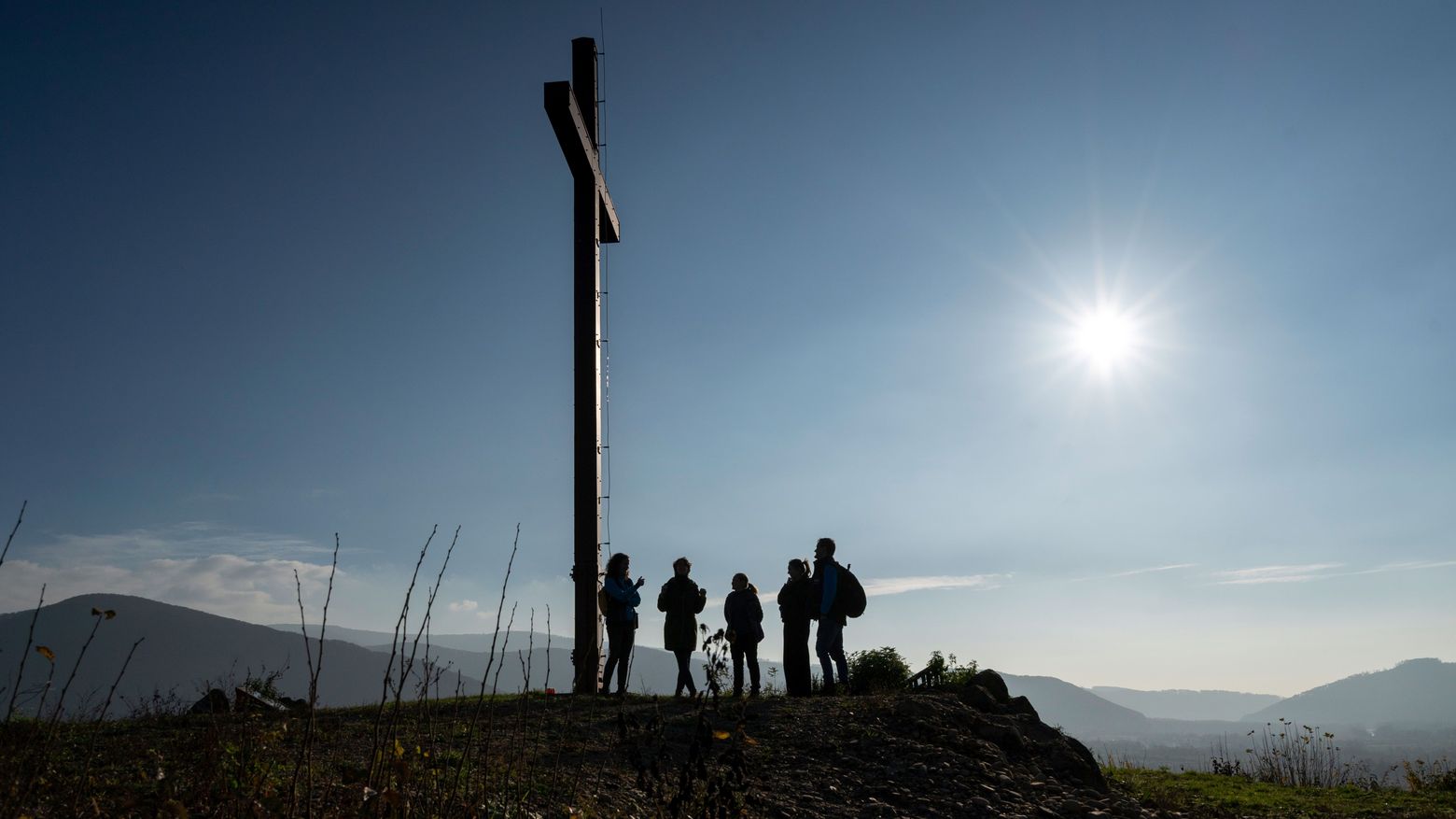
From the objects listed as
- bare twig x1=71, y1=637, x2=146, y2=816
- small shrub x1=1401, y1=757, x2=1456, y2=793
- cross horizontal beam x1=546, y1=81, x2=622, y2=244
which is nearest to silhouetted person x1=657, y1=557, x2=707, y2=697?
cross horizontal beam x1=546, y1=81, x2=622, y2=244

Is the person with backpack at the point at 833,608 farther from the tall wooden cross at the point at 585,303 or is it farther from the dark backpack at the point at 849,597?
the tall wooden cross at the point at 585,303

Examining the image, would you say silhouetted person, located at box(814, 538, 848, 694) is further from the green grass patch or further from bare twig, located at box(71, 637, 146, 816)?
bare twig, located at box(71, 637, 146, 816)

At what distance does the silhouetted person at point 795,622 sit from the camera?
487 inches

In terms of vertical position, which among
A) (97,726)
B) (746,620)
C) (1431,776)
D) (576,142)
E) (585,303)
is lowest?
(1431,776)

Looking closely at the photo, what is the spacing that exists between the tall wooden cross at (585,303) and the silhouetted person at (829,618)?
3.09 m

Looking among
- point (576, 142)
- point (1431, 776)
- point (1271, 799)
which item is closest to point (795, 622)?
point (1271, 799)

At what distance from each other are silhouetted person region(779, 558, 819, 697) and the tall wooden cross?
3.00 m

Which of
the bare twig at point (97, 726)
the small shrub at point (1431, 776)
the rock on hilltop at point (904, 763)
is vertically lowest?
the small shrub at point (1431, 776)

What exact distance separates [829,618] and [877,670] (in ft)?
7.06

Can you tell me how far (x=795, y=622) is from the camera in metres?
12.4

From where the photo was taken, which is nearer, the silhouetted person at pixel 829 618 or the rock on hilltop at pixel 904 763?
the rock on hilltop at pixel 904 763

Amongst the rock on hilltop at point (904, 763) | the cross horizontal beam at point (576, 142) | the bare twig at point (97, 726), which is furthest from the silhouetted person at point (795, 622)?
the bare twig at point (97, 726)

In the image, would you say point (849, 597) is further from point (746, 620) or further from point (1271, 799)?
point (1271, 799)

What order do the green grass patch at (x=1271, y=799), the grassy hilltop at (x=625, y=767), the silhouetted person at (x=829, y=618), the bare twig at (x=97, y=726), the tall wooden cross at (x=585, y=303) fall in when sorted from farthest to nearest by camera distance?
the silhouetted person at (x=829, y=618) → the tall wooden cross at (x=585, y=303) → the green grass patch at (x=1271, y=799) → the grassy hilltop at (x=625, y=767) → the bare twig at (x=97, y=726)
